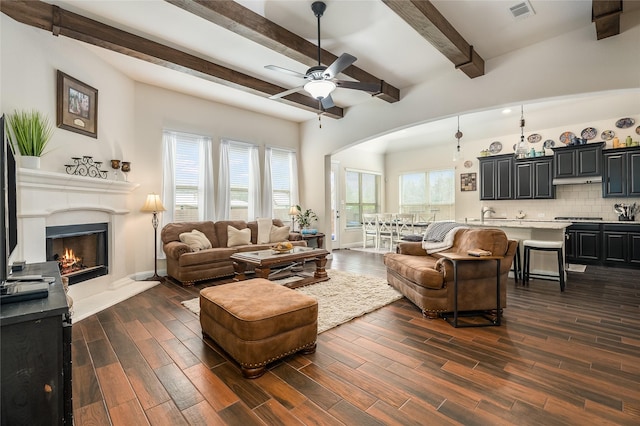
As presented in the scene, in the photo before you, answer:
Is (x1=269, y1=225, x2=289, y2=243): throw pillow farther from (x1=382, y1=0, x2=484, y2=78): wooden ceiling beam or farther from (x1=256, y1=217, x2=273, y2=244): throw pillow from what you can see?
(x1=382, y1=0, x2=484, y2=78): wooden ceiling beam

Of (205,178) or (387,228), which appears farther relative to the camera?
(387,228)

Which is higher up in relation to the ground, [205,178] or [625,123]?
[625,123]

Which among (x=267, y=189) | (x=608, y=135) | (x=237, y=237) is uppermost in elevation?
(x=608, y=135)

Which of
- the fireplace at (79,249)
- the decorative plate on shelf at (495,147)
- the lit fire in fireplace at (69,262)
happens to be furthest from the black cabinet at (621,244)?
the lit fire in fireplace at (69,262)

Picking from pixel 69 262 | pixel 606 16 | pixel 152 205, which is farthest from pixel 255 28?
pixel 69 262

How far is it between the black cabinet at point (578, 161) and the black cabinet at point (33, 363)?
7779mm

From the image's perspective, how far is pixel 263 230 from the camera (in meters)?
5.84

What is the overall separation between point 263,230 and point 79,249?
278 centimetres

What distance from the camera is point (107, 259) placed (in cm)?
423

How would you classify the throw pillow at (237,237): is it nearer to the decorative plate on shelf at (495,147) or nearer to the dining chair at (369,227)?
the dining chair at (369,227)

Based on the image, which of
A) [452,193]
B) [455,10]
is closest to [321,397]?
[455,10]

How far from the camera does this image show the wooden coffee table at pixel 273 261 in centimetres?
408

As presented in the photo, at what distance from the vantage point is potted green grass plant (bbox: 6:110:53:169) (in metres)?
2.96

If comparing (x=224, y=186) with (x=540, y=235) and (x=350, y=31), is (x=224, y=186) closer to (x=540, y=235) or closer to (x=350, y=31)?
(x=350, y=31)
